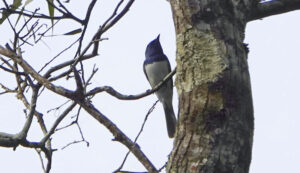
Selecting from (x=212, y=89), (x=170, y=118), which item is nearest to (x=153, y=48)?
(x=170, y=118)

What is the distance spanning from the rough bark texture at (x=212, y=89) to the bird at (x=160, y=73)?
15.3 ft

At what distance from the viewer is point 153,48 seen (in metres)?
7.28

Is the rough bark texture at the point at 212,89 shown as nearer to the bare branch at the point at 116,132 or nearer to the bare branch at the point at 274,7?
the bare branch at the point at 274,7

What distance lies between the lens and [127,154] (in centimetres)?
241

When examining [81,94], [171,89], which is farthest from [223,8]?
[171,89]

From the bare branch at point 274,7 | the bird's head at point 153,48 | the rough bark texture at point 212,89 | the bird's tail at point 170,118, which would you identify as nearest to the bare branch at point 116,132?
the rough bark texture at point 212,89

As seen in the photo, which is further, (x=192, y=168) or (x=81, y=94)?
(x=81, y=94)

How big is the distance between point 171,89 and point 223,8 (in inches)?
198

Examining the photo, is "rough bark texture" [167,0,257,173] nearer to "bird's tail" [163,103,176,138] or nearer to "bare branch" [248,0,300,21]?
"bare branch" [248,0,300,21]

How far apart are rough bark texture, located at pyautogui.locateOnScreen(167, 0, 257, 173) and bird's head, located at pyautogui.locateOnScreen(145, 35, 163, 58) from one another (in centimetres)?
513

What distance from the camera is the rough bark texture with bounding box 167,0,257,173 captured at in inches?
66.4

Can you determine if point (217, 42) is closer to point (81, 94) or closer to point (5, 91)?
point (81, 94)

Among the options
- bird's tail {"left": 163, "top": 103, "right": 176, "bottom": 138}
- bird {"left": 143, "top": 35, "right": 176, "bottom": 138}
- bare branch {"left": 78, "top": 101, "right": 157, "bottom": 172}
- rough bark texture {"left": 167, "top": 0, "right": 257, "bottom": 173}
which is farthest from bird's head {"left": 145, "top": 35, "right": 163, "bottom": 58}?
rough bark texture {"left": 167, "top": 0, "right": 257, "bottom": 173}

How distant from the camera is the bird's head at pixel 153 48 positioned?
721 cm
